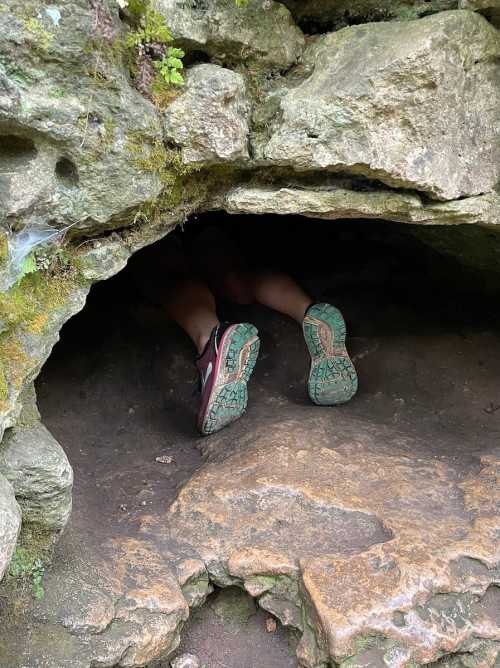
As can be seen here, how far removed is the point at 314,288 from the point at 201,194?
4.91ft

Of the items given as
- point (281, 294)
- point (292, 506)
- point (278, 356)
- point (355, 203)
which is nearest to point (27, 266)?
point (355, 203)

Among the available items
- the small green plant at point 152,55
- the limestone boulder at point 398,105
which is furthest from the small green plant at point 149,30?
the limestone boulder at point 398,105

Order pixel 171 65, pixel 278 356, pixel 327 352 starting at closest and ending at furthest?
pixel 171 65 < pixel 327 352 < pixel 278 356

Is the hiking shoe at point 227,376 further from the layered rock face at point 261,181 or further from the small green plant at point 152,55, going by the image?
the small green plant at point 152,55

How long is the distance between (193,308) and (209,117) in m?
1.20

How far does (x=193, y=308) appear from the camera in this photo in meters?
2.79

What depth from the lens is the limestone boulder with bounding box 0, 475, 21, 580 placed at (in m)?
1.28

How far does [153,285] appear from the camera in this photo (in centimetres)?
291

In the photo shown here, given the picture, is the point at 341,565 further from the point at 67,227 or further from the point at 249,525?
the point at 67,227

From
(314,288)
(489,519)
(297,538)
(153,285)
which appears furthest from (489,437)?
(153,285)

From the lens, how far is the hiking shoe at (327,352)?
254 centimetres

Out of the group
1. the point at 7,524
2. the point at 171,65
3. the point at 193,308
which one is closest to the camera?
the point at 7,524

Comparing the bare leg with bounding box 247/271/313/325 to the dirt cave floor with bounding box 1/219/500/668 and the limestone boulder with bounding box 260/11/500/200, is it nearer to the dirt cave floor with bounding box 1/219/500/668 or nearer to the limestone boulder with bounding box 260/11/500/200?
the dirt cave floor with bounding box 1/219/500/668

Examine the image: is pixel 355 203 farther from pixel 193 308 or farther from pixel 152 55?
pixel 193 308
